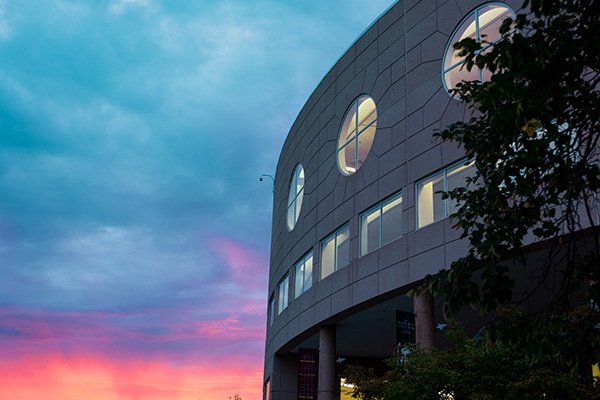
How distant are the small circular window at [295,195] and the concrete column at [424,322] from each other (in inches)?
547

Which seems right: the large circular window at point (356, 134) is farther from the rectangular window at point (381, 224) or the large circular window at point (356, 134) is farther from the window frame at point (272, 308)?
the window frame at point (272, 308)

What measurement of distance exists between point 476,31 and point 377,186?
712 cm

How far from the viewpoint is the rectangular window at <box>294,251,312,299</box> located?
114 feet

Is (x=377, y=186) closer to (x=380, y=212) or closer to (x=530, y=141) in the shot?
(x=380, y=212)

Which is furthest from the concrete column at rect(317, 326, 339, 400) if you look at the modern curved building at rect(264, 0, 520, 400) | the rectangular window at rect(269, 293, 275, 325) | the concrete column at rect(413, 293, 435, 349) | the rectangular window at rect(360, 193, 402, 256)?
the rectangular window at rect(269, 293, 275, 325)

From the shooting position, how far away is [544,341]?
8672 mm

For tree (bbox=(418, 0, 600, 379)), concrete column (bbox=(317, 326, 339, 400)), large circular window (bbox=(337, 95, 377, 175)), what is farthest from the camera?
concrete column (bbox=(317, 326, 339, 400))

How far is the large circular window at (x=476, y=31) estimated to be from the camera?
2369 centimetres

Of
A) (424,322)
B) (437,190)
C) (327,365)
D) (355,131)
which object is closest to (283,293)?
(327,365)

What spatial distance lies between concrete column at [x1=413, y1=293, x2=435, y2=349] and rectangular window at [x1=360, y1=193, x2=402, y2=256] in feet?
9.35

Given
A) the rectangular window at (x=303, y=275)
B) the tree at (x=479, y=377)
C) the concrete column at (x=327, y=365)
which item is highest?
the rectangular window at (x=303, y=275)

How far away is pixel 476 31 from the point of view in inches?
957

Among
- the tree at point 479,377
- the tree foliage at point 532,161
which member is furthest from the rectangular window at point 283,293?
the tree foliage at point 532,161

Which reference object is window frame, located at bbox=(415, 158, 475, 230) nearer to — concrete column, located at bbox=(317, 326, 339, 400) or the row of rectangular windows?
the row of rectangular windows
